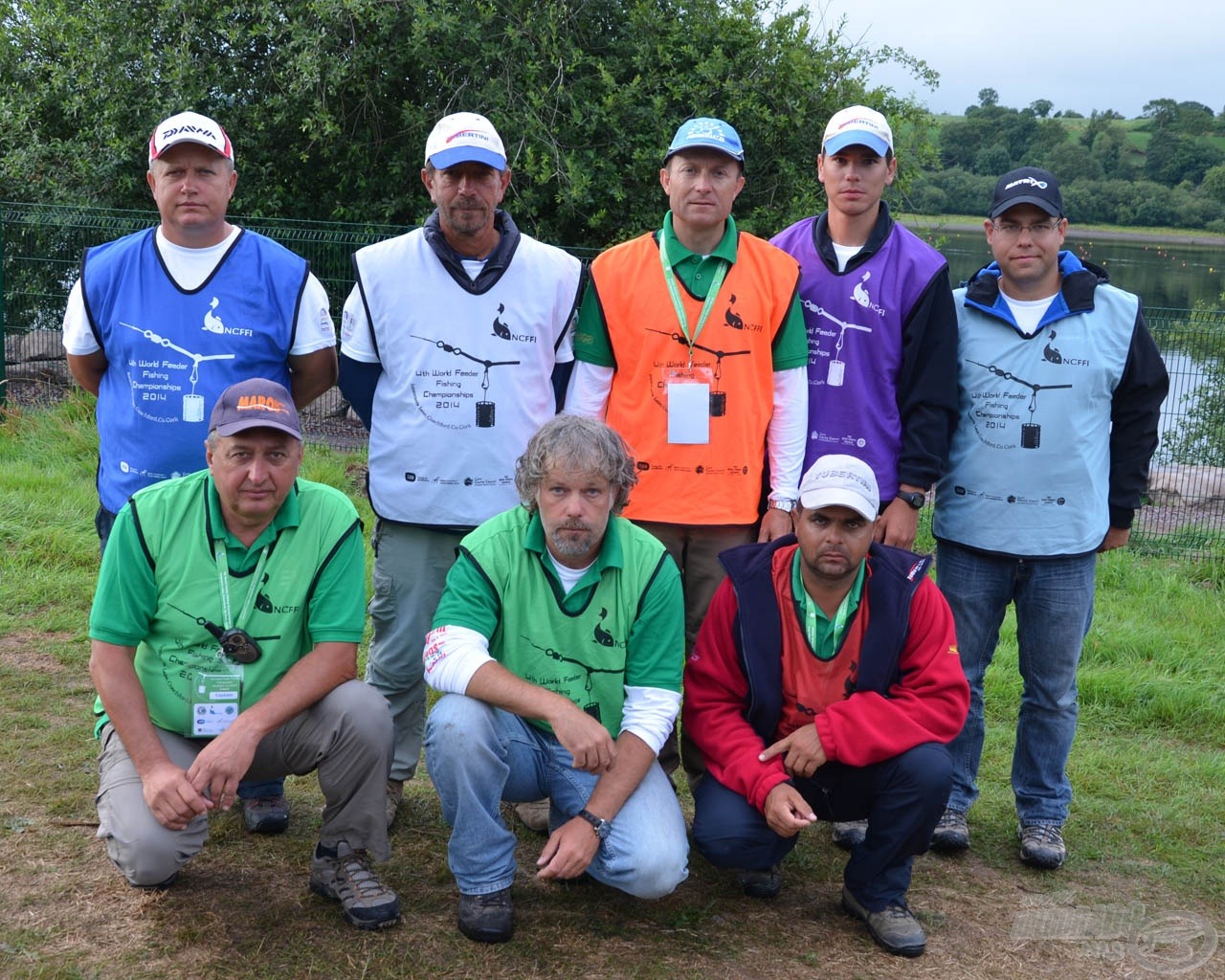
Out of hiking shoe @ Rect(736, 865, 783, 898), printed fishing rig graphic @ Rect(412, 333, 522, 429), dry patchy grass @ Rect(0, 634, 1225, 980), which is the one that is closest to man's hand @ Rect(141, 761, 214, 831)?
dry patchy grass @ Rect(0, 634, 1225, 980)

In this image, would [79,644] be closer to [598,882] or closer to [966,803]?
[598,882]

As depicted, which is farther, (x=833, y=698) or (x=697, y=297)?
(x=697, y=297)

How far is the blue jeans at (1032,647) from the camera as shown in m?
4.16

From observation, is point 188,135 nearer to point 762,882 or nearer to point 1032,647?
point 762,882

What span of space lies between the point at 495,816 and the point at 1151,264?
3663 centimetres

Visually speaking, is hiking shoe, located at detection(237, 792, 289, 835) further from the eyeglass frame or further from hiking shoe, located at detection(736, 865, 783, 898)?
the eyeglass frame

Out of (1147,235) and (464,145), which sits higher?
(1147,235)

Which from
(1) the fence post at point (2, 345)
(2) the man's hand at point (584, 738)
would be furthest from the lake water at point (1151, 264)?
(2) the man's hand at point (584, 738)

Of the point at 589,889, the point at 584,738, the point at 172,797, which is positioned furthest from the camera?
the point at 589,889

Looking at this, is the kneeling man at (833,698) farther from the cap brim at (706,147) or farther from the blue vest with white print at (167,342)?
the blue vest with white print at (167,342)

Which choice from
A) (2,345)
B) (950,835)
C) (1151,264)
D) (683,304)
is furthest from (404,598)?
(1151,264)

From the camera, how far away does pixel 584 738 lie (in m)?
3.46

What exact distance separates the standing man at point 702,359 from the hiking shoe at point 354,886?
140cm

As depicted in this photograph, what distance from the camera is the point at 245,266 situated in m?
4.08
